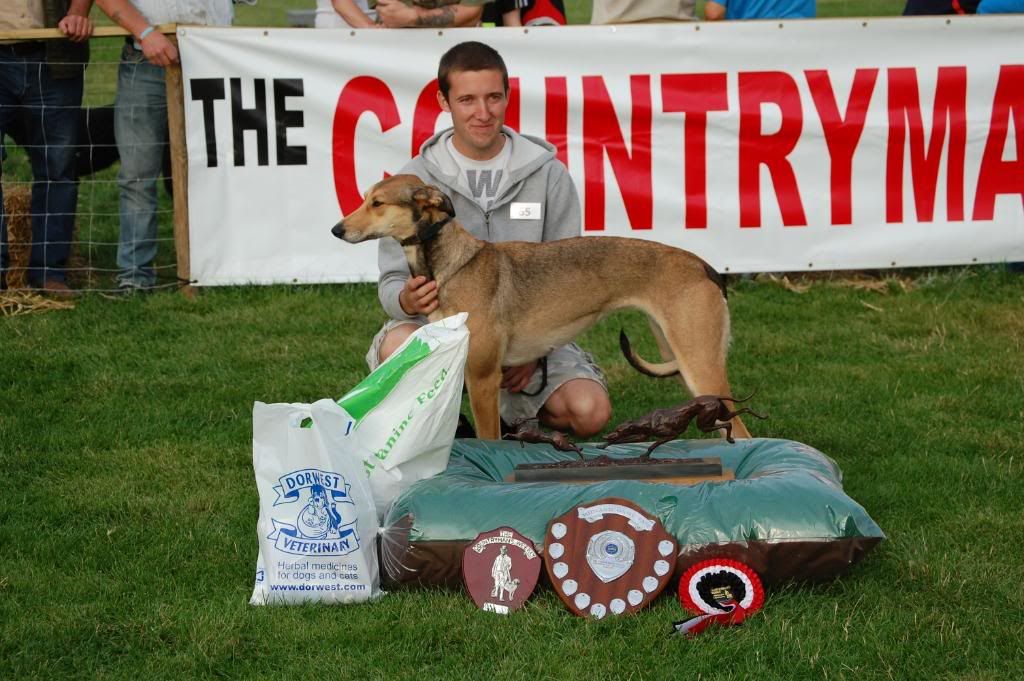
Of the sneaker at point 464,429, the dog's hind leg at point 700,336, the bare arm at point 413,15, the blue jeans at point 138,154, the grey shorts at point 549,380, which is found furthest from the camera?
the bare arm at point 413,15

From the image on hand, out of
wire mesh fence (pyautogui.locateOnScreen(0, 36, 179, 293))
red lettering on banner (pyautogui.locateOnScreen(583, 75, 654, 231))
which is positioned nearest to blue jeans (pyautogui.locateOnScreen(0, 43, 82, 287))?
wire mesh fence (pyautogui.locateOnScreen(0, 36, 179, 293))

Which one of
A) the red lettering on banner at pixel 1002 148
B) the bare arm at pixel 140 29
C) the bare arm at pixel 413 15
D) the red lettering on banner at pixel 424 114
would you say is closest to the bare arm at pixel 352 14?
the bare arm at pixel 413 15

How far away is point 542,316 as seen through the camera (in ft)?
15.9

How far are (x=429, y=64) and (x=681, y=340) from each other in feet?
11.2

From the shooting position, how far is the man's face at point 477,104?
454 cm

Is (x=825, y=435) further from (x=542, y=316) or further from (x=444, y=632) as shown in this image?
(x=444, y=632)

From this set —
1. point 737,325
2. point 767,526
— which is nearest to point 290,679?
point 767,526

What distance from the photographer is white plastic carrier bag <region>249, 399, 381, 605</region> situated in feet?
11.8

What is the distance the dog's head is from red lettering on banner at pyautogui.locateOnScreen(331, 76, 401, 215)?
303cm

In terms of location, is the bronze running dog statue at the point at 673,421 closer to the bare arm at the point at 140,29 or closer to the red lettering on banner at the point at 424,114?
the red lettering on banner at the point at 424,114

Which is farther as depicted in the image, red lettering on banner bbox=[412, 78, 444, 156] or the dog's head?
red lettering on banner bbox=[412, 78, 444, 156]

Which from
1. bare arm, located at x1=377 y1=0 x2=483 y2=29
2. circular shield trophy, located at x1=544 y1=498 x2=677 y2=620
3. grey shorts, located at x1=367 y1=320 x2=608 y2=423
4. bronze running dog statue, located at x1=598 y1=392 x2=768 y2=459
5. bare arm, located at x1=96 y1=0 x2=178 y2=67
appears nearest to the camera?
circular shield trophy, located at x1=544 y1=498 x2=677 y2=620

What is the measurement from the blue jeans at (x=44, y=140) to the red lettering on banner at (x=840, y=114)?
15.2 feet

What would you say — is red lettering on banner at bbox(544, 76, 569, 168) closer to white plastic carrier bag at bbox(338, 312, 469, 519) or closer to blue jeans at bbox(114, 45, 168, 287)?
blue jeans at bbox(114, 45, 168, 287)
